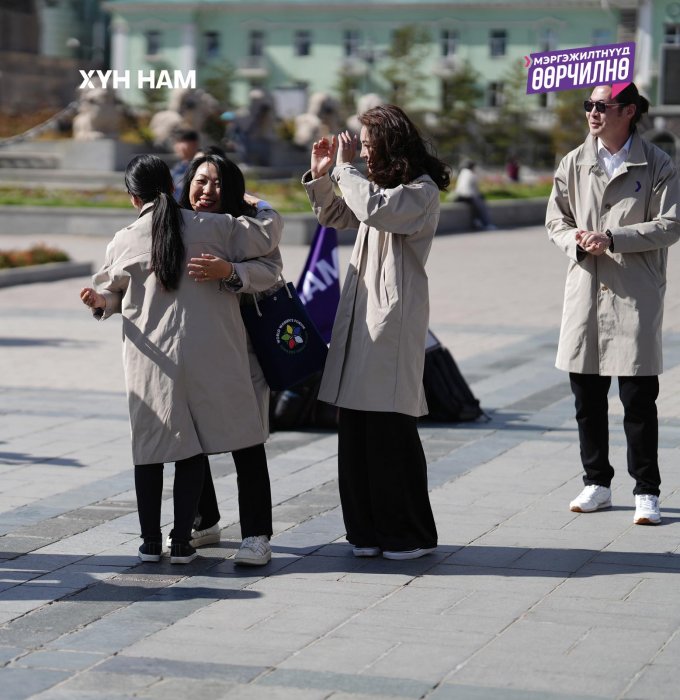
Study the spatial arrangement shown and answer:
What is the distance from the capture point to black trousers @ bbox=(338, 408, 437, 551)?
19.5ft

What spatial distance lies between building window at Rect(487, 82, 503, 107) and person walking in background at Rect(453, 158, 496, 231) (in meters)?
55.9

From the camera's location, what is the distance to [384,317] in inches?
230

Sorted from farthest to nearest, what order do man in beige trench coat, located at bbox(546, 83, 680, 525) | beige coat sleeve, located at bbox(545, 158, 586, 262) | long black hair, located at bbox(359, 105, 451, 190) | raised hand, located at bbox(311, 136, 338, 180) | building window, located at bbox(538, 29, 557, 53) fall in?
building window, located at bbox(538, 29, 557, 53) < beige coat sleeve, located at bbox(545, 158, 586, 262) < man in beige trench coat, located at bbox(546, 83, 680, 525) < raised hand, located at bbox(311, 136, 338, 180) < long black hair, located at bbox(359, 105, 451, 190)

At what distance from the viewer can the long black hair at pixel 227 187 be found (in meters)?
5.85

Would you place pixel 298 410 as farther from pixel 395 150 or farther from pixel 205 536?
pixel 395 150

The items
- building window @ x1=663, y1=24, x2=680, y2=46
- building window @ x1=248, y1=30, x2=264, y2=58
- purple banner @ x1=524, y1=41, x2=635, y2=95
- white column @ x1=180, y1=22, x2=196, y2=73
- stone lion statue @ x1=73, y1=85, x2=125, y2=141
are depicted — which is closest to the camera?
purple banner @ x1=524, y1=41, x2=635, y2=95

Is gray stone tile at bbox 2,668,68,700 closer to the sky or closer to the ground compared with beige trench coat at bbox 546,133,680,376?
closer to the ground

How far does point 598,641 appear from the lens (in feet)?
16.0

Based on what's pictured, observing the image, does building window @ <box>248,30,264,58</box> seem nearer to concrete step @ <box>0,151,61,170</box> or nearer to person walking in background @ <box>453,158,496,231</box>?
concrete step @ <box>0,151,61,170</box>

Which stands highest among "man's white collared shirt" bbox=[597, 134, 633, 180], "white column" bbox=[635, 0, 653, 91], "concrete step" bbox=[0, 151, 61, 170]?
"white column" bbox=[635, 0, 653, 91]

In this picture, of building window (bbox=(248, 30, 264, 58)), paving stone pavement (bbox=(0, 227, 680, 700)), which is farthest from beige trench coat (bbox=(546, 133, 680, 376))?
building window (bbox=(248, 30, 264, 58))

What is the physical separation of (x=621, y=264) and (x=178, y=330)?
195cm

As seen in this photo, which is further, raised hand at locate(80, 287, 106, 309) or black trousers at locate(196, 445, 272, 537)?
black trousers at locate(196, 445, 272, 537)

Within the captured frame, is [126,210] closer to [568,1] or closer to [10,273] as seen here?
[10,273]
